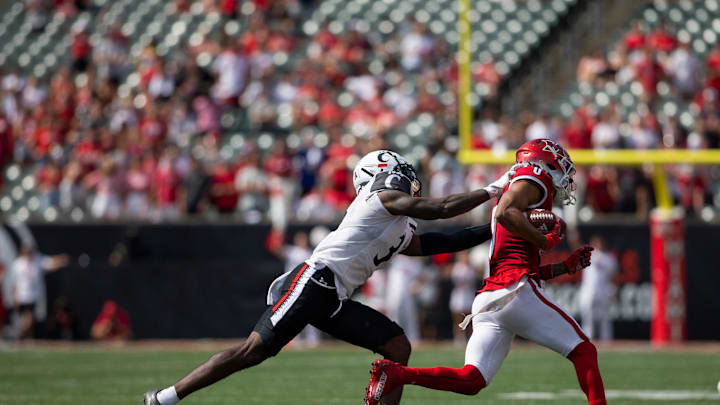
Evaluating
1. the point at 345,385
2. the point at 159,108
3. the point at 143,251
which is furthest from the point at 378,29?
the point at 345,385

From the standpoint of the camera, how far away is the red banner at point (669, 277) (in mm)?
13898

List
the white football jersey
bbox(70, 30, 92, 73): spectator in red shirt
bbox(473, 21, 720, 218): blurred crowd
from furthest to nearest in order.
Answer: bbox(70, 30, 92, 73): spectator in red shirt
bbox(473, 21, 720, 218): blurred crowd
the white football jersey

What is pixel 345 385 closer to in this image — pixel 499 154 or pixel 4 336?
pixel 499 154

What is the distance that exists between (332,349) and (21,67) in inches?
334

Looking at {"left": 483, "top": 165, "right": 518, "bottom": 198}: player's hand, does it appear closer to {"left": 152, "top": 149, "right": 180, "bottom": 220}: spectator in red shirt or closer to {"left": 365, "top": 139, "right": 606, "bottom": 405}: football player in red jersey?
{"left": 365, "top": 139, "right": 606, "bottom": 405}: football player in red jersey

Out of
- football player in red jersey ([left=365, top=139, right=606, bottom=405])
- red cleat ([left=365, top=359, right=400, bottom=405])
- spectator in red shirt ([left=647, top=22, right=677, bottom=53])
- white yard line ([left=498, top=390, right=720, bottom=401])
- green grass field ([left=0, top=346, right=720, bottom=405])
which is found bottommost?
green grass field ([left=0, top=346, right=720, bottom=405])

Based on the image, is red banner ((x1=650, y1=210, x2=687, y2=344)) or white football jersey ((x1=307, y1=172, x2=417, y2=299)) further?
red banner ((x1=650, y1=210, x2=687, y2=344))

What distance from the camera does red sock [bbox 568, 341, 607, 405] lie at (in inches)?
214

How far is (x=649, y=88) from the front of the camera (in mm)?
12508

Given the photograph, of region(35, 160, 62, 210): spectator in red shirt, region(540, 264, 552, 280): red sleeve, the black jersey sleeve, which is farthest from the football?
region(35, 160, 62, 210): spectator in red shirt

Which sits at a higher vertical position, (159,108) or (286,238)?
(159,108)

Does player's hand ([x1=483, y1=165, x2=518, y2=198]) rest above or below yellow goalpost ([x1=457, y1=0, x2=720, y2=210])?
below

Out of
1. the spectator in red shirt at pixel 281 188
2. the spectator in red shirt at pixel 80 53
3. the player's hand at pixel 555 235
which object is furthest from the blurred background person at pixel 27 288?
the player's hand at pixel 555 235

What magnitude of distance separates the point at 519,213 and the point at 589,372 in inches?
32.2
